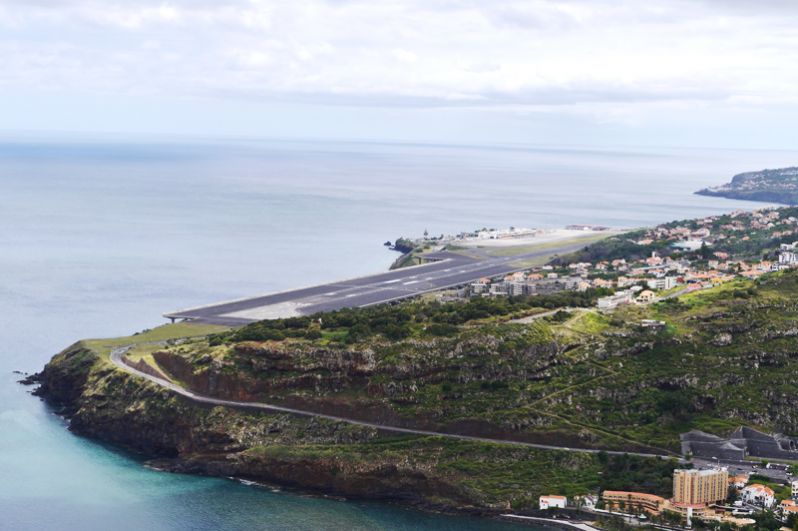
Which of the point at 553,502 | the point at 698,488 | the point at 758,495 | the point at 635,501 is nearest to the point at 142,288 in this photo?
the point at 553,502

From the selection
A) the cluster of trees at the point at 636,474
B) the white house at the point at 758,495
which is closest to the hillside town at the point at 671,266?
the cluster of trees at the point at 636,474

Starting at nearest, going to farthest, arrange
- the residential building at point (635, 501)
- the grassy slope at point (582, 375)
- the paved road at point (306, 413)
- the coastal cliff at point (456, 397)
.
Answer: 1. the residential building at point (635, 501)
2. the coastal cliff at point (456, 397)
3. the paved road at point (306, 413)
4. the grassy slope at point (582, 375)

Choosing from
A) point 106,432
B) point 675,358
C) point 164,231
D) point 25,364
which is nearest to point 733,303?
point 675,358

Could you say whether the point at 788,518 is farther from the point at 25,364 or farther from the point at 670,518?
the point at 25,364

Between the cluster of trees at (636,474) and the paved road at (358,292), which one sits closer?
the cluster of trees at (636,474)

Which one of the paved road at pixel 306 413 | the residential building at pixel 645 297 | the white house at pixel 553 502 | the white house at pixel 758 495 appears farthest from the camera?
the residential building at pixel 645 297

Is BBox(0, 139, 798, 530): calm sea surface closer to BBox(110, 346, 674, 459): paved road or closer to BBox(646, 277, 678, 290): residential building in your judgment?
BBox(110, 346, 674, 459): paved road

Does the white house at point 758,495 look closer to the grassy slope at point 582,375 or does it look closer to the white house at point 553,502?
the grassy slope at point 582,375
